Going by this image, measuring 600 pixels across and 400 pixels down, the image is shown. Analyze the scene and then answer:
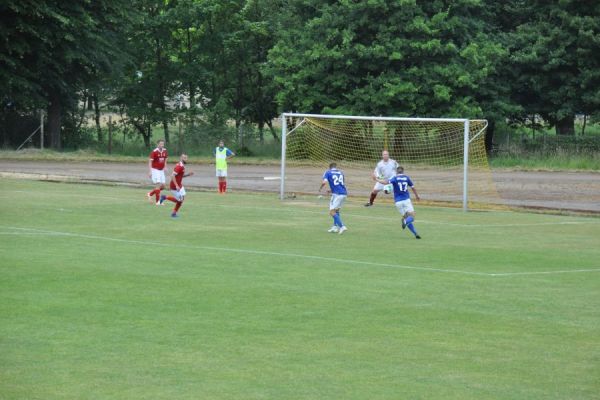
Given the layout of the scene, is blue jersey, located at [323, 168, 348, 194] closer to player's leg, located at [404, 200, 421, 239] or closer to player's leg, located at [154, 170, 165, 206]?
player's leg, located at [404, 200, 421, 239]

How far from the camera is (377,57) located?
5231cm

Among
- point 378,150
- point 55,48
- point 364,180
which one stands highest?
point 55,48

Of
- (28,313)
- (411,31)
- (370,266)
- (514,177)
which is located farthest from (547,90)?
(28,313)

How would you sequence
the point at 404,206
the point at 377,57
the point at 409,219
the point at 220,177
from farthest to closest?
the point at 377,57
the point at 220,177
the point at 404,206
the point at 409,219

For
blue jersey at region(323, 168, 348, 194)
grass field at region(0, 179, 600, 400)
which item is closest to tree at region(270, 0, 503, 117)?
grass field at region(0, 179, 600, 400)

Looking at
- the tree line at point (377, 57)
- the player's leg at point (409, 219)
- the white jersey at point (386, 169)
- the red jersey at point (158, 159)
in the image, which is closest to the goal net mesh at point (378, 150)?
the tree line at point (377, 57)

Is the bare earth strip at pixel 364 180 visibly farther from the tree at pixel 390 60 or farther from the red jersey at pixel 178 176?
the red jersey at pixel 178 176

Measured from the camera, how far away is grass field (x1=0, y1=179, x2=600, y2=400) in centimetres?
1017

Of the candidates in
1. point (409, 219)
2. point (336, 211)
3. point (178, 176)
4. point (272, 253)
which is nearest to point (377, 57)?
point (178, 176)

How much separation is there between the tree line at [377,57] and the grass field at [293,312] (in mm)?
26658

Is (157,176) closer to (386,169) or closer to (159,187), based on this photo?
(159,187)

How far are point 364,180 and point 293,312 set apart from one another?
89.3 ft

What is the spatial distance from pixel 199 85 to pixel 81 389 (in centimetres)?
5790

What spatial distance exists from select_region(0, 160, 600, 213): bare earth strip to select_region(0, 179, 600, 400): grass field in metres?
9.52
